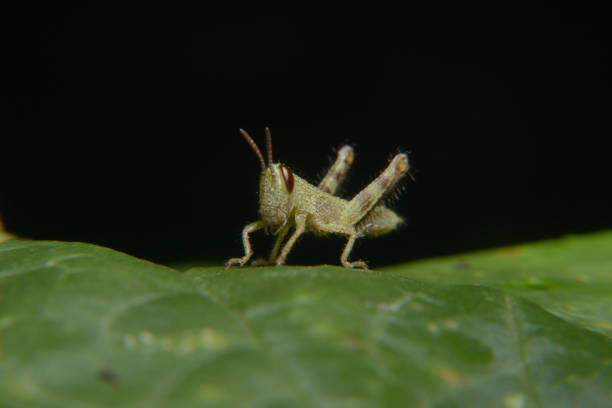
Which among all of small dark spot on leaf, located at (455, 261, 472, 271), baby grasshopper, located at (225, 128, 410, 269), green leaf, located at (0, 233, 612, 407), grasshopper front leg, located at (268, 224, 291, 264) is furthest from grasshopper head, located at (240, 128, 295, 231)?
green leaf, located at (0, 233, 612, 407)

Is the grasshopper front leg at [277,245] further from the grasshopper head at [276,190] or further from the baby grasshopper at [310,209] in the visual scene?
the grasshopper head at [276,190]

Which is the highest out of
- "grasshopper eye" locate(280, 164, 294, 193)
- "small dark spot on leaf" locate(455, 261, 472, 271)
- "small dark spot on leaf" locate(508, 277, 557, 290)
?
"grasshopper eye" locate(280, 164, 294, 193)

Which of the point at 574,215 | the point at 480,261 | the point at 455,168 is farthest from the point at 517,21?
the point at 480,261

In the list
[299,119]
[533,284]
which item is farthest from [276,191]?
[299,119]

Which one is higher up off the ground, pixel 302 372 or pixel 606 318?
pixel 302 372

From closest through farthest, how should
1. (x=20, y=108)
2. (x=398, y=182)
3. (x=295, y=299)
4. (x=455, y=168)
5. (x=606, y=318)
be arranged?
(x=295, y=299) → (x=606, y=318) → (x=398, y=182) → (x=20, y=108) → (x=455, y=168)

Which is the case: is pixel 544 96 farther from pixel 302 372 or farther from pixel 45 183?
pixel 302 372

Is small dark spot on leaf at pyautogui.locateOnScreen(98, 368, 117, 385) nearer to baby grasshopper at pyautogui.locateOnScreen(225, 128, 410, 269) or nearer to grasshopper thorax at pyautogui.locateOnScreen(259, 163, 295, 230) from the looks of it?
baby grasshopper at pyautogui.locateOnScreen(225, 128, 410, 269)
